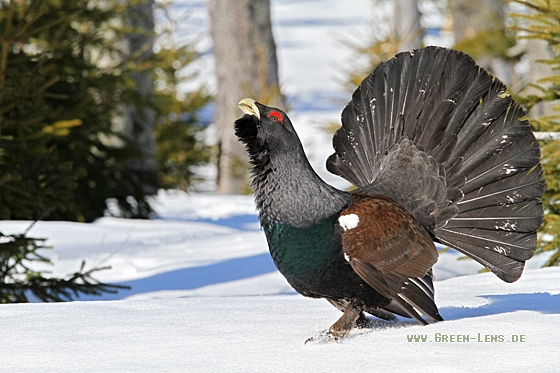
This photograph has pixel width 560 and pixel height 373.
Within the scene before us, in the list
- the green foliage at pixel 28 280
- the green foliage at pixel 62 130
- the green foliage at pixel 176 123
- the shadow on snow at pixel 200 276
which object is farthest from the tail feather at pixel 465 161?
the green foliage at pixel 176 123

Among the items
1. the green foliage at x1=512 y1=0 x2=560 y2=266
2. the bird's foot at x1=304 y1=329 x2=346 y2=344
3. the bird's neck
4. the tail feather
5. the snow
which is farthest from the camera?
the green foliage at x1=512 y1=0 x2=560 y2=266

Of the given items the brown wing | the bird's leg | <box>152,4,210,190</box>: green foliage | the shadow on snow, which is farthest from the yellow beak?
<box>152,4,210,190</box>: green foliage

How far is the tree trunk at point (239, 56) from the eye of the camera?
13188 mm

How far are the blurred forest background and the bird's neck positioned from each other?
209cm

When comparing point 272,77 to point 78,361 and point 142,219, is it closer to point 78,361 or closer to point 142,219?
point 142,219

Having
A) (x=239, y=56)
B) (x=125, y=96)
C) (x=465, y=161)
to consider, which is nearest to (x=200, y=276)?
(x=125, y=96)

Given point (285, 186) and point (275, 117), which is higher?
point (275, 117)

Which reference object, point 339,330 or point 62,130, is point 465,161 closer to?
point 339,330

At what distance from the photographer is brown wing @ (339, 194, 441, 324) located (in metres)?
3.30

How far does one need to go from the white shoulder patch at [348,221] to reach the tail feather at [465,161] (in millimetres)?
544

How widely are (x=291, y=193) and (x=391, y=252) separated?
0.56m

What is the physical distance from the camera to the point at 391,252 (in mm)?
3434

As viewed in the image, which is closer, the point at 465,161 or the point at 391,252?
the point at 391,252

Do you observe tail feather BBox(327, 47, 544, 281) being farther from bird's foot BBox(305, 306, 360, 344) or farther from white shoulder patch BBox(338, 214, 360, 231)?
bird's foot BBox(305, 306, 360, 344)
